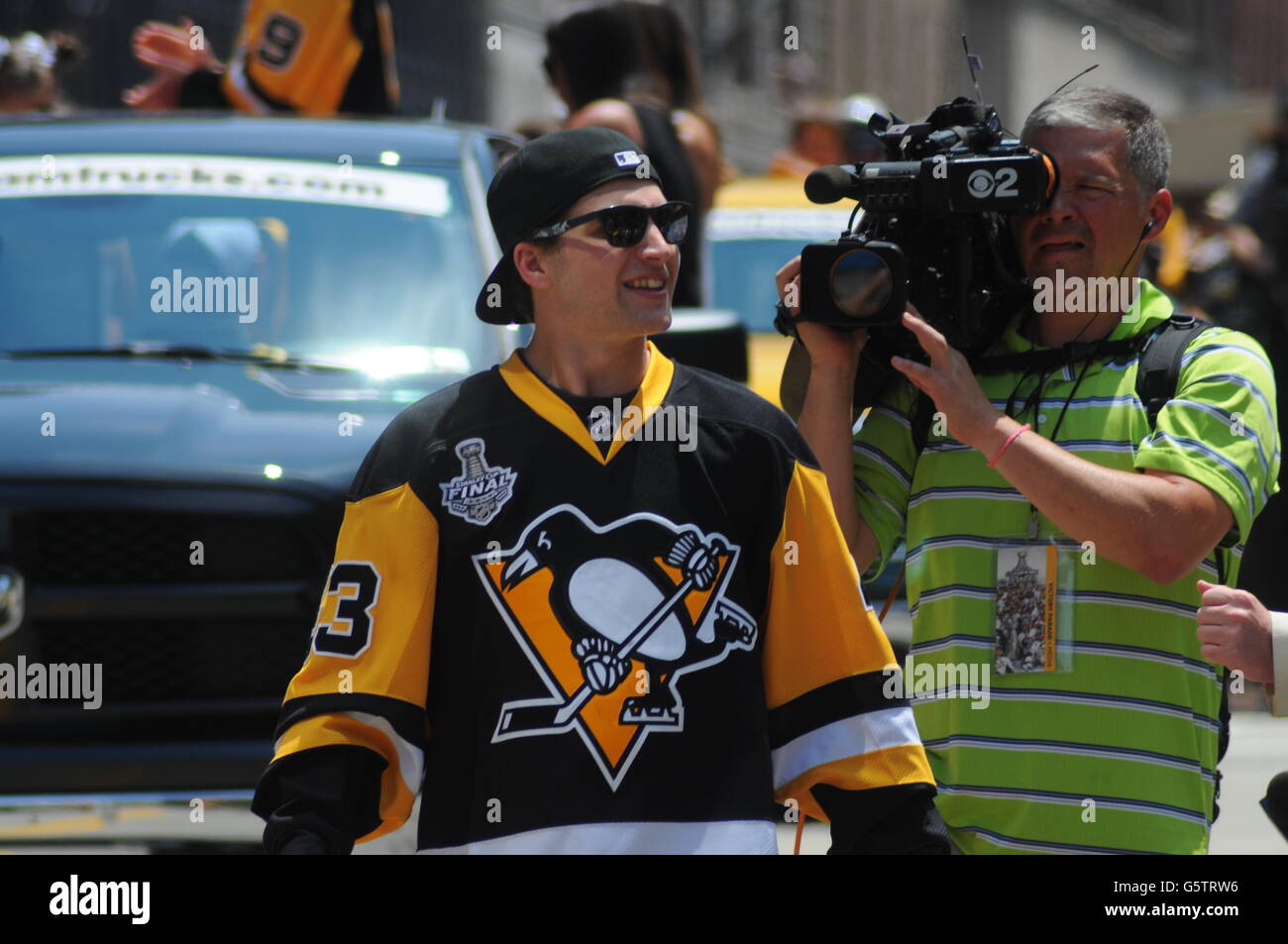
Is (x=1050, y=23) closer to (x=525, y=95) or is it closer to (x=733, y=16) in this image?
(x=733, y=16)

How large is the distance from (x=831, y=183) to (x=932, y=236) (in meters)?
0.18

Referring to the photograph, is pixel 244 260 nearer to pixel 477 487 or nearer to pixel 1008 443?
pixel 477 487

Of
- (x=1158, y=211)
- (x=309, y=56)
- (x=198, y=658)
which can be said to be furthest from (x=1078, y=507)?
(x=309, y=56)

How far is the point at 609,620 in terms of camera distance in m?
2.88

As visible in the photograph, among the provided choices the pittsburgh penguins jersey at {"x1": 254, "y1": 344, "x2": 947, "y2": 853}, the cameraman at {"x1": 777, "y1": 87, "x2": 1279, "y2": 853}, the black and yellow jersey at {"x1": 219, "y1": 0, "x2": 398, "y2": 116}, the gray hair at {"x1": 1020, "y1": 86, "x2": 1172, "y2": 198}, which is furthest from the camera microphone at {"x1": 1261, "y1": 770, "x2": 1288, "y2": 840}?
the black and yellow jersey at {"x1": 219, "y1": 0, "x2": 398, "y2": 116}

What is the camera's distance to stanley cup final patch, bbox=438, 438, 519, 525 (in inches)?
115

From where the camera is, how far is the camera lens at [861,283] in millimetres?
3223

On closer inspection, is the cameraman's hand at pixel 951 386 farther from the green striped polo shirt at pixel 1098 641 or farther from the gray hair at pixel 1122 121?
the gray hair at pixel 1122 121

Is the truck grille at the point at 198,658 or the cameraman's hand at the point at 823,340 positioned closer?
the cameraman's hand at the point at 823,340

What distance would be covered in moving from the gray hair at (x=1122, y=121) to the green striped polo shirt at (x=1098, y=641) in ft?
0.65

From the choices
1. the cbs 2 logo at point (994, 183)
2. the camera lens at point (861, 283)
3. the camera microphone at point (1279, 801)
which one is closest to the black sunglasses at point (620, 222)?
the camera lens at point (861, 283)

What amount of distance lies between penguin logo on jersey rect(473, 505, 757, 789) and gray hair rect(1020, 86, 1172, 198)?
0.93 meters

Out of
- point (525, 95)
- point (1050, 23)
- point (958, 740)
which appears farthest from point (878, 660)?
point (1050, 23)

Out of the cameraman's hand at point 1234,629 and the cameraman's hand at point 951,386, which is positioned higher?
the cameraman's hand at point 951,386
